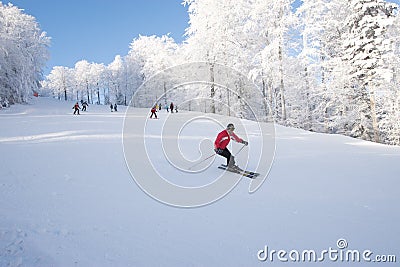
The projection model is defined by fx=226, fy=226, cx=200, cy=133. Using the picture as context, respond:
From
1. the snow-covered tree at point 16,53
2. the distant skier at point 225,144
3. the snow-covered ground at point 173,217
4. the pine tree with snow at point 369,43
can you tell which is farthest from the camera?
the snow-covered tree at point 16,53

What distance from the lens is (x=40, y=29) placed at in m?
45.2

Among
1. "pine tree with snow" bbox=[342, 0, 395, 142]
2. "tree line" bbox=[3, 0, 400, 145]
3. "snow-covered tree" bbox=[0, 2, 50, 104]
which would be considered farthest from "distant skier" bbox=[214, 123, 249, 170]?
"snow-covered tree" bbox=[0, 2, 50, 104]

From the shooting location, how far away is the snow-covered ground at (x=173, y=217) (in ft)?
10.7

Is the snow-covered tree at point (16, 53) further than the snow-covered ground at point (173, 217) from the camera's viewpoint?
Yes

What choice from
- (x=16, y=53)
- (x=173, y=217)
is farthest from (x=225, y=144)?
(x=16, y=53)

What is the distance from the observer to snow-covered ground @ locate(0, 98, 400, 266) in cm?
325

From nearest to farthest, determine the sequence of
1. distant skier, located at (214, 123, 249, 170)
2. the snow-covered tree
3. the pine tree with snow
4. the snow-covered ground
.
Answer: the snow-covered ground, distant skier, located at (214, 123, 249, 170), the pine tree with snow, the snow-covered tree

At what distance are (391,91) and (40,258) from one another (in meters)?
25.2

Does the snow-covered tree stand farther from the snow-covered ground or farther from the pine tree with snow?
the pine tree with snow

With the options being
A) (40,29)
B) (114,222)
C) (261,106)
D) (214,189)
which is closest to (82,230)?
(114,222)

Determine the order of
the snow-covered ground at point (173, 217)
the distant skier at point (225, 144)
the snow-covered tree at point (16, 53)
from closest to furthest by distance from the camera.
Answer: the snow-covered ground at point (173, 217) < the distant skier at point (225, 144) < the snow-covered tree at point (16, 53)

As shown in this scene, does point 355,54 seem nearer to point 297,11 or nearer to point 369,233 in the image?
point 297,11

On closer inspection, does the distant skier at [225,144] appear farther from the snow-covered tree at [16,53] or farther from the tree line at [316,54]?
the snow-covered tree at [16,53]

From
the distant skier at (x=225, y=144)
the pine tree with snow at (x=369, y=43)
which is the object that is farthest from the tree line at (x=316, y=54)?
the distant skier at (x=225, y=144)
